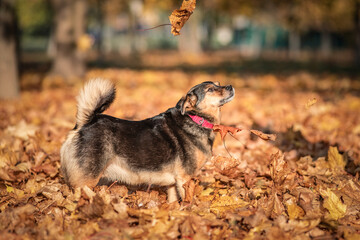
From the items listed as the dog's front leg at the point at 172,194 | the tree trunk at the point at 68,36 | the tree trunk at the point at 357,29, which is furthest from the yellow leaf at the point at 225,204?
the tree trunk at the point at 357,29

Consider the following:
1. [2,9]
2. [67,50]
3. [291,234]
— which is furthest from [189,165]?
[67,50]

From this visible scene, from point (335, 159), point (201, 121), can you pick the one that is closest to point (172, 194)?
point (201, 121)

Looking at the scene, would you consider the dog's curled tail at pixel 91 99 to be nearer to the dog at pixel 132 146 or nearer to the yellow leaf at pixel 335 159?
the dog at pixel 132 146

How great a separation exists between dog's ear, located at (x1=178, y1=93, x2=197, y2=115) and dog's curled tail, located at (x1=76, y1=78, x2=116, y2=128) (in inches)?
30.2

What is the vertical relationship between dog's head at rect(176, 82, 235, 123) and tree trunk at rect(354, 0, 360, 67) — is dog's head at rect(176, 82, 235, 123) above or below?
below

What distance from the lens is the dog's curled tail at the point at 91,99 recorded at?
11.6 ft

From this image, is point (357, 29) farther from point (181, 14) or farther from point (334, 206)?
point (334, 206)

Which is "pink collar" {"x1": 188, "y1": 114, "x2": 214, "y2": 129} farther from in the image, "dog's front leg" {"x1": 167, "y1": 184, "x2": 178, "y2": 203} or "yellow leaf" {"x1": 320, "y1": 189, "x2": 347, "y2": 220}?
"yellow leaf" {"x1": 320, "y1": 189, "x2": 347, "y2": 220}

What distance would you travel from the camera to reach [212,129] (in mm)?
3990

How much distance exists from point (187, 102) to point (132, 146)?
0.77m

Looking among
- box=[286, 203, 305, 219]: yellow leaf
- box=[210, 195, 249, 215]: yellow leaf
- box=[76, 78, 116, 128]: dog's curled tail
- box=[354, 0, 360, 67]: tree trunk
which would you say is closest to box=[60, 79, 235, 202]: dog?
box=[76, 78, 116, 128]: dog's curled tail

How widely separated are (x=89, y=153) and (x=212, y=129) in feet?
4.45

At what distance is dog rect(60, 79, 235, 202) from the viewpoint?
3473mm

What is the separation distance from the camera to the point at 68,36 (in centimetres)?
1408
